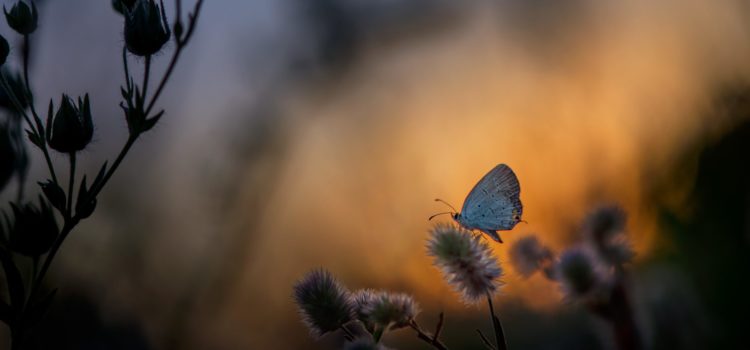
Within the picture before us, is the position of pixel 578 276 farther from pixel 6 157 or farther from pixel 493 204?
pixel 6 157

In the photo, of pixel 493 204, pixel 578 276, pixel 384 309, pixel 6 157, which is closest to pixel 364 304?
pixel 384 309

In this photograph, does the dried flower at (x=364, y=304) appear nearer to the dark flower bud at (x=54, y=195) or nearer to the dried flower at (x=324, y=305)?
the dried flower at (x=324, y=305)

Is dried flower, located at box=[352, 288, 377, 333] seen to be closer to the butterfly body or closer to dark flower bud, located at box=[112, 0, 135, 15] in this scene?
the butterfly body

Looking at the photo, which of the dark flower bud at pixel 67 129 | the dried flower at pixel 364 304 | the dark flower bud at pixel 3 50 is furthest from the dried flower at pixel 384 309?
the dark flower bud at pixel 3 50

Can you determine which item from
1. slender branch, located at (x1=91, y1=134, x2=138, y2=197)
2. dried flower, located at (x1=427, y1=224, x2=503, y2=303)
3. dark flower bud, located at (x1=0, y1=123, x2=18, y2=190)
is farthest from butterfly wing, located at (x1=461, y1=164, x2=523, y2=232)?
dark flower bud, located at (x1=0, y1=123, x2=18, y2=190)

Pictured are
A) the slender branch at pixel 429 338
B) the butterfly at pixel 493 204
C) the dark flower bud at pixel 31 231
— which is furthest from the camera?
the butterfly at pixel 493 204

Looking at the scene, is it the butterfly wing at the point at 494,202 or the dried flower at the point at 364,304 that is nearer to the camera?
the dried flower at the point at 364,304

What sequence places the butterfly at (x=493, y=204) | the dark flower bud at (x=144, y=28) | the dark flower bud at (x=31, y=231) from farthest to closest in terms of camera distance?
the butterfly at (x=493, y=204) < the dark flower bud at (x=144, y=28) < the dark flower bud at (x=31, y=231)

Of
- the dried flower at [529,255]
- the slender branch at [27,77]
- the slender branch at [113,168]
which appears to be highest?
the dried flower at [529,255]
